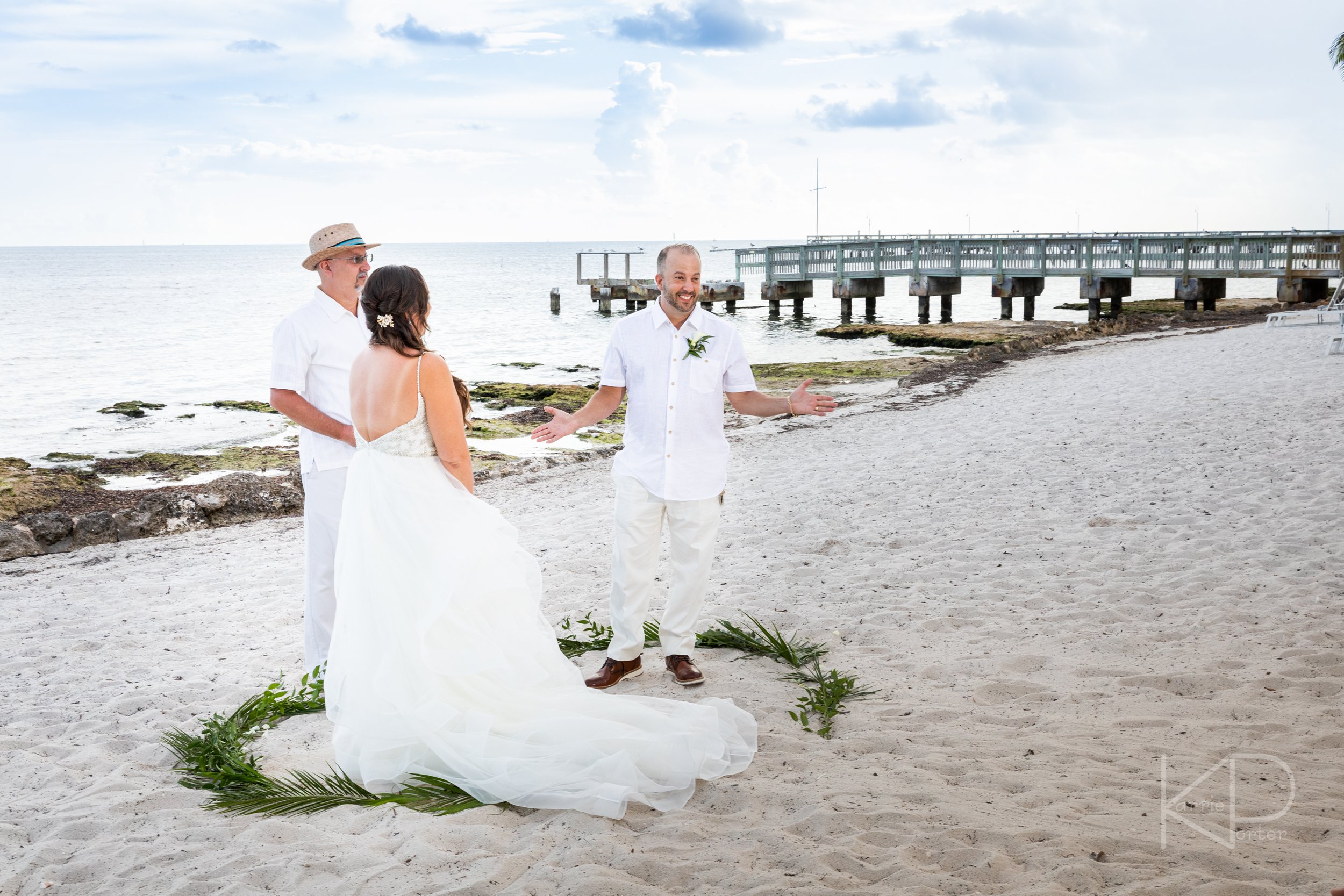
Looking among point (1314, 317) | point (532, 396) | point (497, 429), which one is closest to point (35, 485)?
point (497, 429)

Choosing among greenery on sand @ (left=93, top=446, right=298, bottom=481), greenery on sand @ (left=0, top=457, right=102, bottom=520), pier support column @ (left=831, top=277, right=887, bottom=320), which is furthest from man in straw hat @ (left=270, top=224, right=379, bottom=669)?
pier support column @ (left=831, top=277, right=887, bottom=320)

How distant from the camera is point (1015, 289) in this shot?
36.9 m

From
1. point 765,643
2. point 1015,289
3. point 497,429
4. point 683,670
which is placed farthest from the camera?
point 1015,289

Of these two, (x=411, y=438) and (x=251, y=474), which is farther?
(x=251, y=474)

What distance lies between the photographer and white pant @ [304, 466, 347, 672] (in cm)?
498

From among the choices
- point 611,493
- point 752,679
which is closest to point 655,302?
point 752,679

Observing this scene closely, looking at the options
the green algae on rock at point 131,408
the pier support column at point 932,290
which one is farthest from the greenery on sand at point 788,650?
the pier support column at point 932,290

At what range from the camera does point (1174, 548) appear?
22.9 feet

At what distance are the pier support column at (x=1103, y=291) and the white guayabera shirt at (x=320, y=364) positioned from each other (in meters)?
32.9

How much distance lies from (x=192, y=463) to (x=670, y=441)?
1264 cm

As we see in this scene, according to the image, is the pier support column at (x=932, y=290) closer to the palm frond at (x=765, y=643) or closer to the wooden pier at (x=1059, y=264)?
the wooden pier at (x=1059, y=264)

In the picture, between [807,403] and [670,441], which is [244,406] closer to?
[670,441]

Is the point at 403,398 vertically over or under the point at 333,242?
under

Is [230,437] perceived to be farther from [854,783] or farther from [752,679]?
[854,783]
